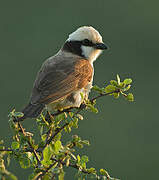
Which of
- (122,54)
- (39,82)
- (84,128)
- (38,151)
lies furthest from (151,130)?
(38,151)

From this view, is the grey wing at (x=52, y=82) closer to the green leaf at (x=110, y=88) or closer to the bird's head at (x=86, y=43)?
the bird's head at (x=86, y=43)

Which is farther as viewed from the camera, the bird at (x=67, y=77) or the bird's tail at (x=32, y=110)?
the bird at (x=67, y=77)

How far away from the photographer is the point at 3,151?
2.88m

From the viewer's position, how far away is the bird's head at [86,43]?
5211 millimetres

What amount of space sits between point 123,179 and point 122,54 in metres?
4.55

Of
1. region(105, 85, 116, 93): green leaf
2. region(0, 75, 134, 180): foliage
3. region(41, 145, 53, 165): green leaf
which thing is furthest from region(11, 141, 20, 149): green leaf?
region(105, 85, 116, 93): green leaf

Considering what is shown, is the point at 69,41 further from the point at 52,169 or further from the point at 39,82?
the point at 52,169

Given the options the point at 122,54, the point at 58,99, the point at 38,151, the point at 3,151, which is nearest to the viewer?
the point at 3,151

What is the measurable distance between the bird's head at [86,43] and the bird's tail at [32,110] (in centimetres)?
133

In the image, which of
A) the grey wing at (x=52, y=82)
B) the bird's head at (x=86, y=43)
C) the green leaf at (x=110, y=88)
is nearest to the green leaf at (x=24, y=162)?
the green leaf at (x=110, y=88)

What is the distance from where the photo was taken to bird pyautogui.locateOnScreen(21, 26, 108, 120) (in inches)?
166

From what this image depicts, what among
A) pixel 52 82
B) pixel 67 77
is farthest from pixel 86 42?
pixel 52 82

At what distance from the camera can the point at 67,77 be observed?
4.68 meters

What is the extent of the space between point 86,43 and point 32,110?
1.56 m
